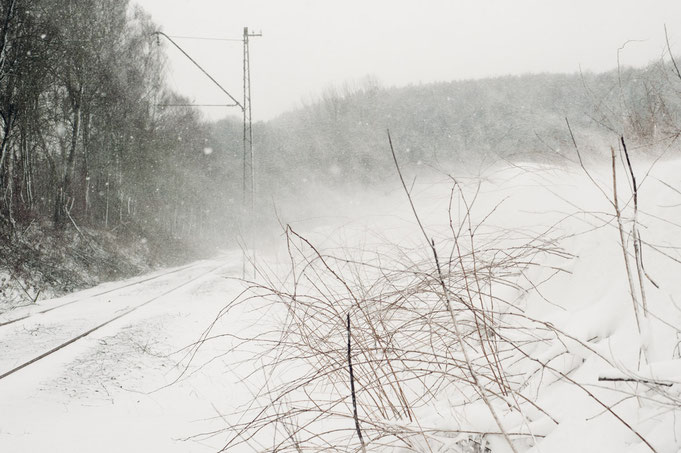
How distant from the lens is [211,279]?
1234 cm

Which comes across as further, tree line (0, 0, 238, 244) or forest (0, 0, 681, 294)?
tree line (0, 0, 238, 244)

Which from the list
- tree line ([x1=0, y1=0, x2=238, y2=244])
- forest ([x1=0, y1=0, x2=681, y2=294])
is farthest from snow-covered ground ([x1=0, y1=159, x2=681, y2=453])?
tree line ([x1=0, y1=0, x2=238, y2=244])

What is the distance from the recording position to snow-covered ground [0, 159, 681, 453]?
1.17 metres

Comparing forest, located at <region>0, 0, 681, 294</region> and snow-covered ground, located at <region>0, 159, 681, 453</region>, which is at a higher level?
forest, located at <region>0, 0, 681, 294</region>

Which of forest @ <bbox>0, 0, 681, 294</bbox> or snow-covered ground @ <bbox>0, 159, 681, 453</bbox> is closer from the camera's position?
snow-covered ground @ <bbox>0, 159, 681, 453</bbox>

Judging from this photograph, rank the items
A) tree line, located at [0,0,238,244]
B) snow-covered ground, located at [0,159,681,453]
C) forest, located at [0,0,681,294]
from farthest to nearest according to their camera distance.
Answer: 1. tree line, located at [0,0,238,244]
2. forest, located at [0,0,681,294]
3. snow-covered ground, located at [0,159,681,453]

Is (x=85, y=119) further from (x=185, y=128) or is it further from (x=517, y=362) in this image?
(x=517, y=362)

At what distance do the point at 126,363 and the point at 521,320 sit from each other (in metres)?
4.33

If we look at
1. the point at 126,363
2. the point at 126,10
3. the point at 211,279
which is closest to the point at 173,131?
the point at 126,10

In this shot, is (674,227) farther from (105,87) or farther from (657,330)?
(105,87)

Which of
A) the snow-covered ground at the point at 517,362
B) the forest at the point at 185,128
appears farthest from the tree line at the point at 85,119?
the snow-covered ground at the point at 517,362

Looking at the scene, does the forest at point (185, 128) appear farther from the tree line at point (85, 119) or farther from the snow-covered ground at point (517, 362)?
the snow-covered ground at point (517, 362)

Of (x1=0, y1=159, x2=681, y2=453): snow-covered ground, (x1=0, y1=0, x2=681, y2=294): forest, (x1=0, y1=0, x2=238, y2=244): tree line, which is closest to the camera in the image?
(x1=0, y1=159, x2=681, y2=453): snow-covered ground

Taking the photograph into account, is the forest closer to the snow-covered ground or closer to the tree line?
the tree line
